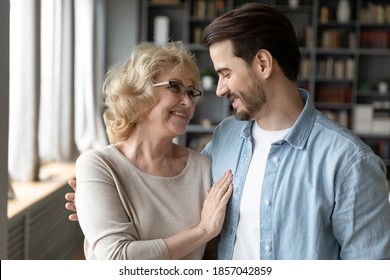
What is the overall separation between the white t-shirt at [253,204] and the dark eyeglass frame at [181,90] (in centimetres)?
23

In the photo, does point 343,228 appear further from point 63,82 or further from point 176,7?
point 176,7

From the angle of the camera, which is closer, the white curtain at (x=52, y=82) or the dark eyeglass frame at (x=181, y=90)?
the dark eyeglass frame at (x=181, y=90)

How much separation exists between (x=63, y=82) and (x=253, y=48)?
3.67 metres

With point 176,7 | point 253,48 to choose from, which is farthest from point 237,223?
point 176,7

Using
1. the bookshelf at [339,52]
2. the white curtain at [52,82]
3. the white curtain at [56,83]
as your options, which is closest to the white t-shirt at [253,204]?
the white curtain at [52,82]

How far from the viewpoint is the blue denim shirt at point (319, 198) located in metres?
1.53

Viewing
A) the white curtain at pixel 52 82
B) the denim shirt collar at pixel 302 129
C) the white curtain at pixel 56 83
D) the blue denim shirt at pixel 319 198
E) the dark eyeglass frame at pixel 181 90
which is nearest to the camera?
the blue denim shirt at pixel 319 198

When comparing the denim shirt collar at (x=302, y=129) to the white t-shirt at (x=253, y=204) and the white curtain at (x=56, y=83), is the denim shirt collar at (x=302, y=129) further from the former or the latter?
the white curtain at (x=56, y=83)

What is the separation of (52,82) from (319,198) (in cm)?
364

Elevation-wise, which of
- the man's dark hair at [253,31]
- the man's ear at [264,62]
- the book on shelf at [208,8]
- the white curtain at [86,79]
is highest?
the book on shelf at [208,8]

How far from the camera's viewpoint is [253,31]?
5.47ft

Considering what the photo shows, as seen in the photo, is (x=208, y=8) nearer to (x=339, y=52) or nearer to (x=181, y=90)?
(x=339, y=52)

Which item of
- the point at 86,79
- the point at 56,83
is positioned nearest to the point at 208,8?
the point at 86,79

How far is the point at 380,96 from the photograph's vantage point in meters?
7.29
